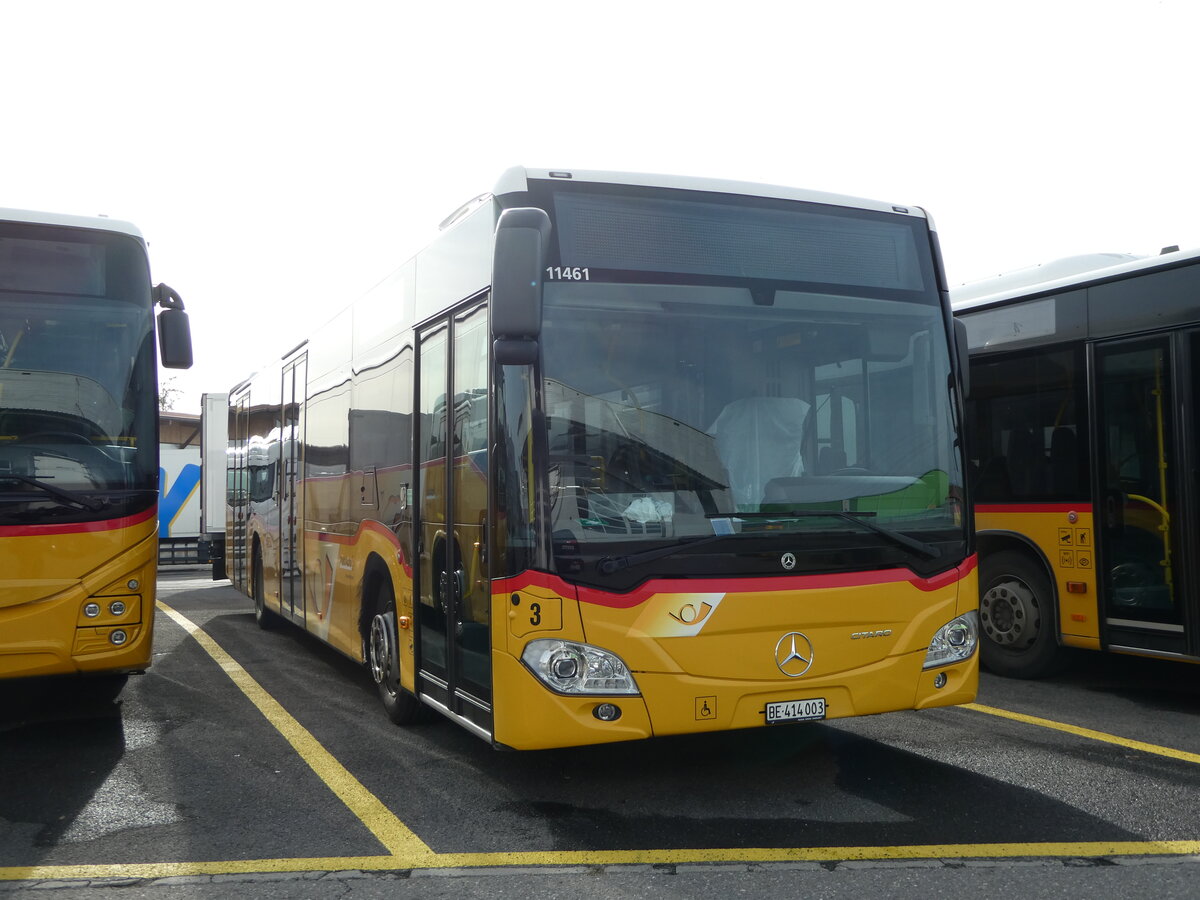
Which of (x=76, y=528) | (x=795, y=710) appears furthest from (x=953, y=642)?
(x=76, y=528)

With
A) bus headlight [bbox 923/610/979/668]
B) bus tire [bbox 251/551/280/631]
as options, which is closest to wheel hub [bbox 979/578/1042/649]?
bus headlight [bbox 923/610/979/668]

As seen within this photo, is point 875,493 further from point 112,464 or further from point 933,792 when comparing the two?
point 112,464

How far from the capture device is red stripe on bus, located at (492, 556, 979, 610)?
5.00m

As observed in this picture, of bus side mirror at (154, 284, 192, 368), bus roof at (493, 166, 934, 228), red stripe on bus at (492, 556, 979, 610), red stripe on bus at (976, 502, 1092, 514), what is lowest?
red stripe on bus at (492, 556, 979, 610)

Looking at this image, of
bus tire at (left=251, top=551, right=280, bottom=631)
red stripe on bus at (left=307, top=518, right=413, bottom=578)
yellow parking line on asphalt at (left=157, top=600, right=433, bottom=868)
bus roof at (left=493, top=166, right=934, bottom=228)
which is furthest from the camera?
bus tire at (left=251, top=551, right=280, bottom=631)

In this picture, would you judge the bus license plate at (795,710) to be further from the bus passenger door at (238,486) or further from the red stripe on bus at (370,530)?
the bus passenger door at (238,486)

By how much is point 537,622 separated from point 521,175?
2.07 meters

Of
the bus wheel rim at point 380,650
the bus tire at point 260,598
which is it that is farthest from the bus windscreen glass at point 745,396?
the bus tire at point 260,598

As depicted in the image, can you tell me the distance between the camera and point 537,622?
16.4 ft

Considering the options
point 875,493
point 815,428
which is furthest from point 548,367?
point 875,493

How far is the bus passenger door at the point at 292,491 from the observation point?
10.1 metres

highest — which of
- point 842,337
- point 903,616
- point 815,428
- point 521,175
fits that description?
point 521,175

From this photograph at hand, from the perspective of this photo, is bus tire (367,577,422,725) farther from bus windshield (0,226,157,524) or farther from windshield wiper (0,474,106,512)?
windshield wiper (0,474,106,512)

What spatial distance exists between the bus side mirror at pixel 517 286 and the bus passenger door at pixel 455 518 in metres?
0.61
